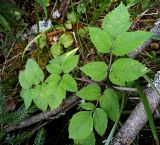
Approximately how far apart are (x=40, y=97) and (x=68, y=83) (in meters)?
0.18

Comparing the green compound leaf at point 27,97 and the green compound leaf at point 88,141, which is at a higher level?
the green compound leaf at point 27,97

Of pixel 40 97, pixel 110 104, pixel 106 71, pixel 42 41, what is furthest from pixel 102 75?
pixel 42 41

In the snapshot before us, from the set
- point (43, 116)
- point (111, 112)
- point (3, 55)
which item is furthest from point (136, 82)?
point (3, 55)

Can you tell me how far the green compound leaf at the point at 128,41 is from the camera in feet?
4.39

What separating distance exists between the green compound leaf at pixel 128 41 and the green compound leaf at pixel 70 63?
0.69 feet

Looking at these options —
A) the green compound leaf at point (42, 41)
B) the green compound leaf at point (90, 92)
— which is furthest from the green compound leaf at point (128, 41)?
the green compound leaf at point (42, 41)

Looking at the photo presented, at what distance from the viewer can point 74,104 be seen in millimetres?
1743

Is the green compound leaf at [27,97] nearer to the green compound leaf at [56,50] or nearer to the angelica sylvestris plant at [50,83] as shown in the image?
the angelica sylvestris plant at [50,83]

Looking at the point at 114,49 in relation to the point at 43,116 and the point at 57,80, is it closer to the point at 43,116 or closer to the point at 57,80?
the point at 57,80

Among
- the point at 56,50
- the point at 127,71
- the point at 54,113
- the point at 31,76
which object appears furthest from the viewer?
the point at 56,50

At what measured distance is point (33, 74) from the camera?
5.30 feet

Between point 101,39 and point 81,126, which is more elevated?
point 101,39

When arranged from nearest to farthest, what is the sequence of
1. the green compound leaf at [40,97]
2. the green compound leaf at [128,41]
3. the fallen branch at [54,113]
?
the green compound leaf at [128,41], the green compound leaf at [40,97], the fallen branch at [54,113]

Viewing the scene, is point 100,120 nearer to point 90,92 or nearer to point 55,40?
point 90,92
